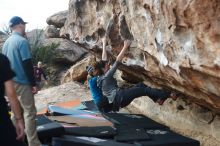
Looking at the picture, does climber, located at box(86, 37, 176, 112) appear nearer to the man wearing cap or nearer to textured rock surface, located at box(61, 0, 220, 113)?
textured rock surface, located at box(61, 0, 220, 113)

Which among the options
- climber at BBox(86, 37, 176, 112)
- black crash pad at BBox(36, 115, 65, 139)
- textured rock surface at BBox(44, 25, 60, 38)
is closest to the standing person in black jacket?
black crash pad at BBox(36, 115, 65, 139)

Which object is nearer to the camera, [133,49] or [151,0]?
[151,0]

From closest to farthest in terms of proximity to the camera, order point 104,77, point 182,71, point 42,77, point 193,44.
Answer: point 193,44 < point 182,71 < point 104,77 < point 42,77

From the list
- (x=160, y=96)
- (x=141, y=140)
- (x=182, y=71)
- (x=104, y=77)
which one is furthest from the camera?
(x=104, y=77)

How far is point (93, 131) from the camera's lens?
294 inches

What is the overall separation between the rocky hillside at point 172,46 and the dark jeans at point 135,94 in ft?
0.69

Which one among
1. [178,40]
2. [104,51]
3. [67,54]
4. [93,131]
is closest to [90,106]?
[104,51]

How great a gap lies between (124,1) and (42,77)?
10989 mm

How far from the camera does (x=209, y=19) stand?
514 cm

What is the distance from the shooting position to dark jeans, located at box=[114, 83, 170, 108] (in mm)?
8344

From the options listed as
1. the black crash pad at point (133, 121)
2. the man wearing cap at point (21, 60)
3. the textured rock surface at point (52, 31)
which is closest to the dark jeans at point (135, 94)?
the black crash pad at point (133, 121)

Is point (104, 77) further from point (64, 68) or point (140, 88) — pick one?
point (64, 68)

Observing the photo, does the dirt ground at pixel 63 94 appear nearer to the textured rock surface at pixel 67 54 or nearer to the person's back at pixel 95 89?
the person's back at pixel 95 89

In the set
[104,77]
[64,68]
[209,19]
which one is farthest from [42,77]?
[209,19]
